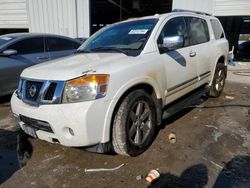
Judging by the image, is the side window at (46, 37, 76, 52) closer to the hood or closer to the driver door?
the hood

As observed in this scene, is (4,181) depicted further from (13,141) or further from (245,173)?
(245,173)

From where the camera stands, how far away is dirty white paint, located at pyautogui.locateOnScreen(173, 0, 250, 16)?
9202 mm

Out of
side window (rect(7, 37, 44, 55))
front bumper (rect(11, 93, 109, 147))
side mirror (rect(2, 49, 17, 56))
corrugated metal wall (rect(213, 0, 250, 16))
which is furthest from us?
corrugated metal wall (rect(213, 0, 250, 16))

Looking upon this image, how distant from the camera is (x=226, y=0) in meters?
9.32

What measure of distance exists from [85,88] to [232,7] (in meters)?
8.37

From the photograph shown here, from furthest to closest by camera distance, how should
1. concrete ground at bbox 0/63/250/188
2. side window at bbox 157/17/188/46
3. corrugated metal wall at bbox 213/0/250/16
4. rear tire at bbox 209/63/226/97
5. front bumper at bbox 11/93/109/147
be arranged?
corrugated metal wall at bbox 213/0/250/16, rear tire at bbox 209/63/226/97, side window at bbox 157/17/188/46, concrete ground at bbox 0/63/250/188, front bumper at bbox 11/93/109/147

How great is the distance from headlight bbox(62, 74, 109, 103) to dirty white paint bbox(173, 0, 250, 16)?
→ 816cm

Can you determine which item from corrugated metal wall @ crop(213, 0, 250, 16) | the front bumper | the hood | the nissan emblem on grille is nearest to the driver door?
the hood

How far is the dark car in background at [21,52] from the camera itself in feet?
18.7

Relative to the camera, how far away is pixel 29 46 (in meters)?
6.25

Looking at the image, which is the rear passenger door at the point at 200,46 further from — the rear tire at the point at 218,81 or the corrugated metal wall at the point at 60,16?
the corrugated metal wall at the point at 60,16

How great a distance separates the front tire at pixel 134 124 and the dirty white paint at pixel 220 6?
7419 mm

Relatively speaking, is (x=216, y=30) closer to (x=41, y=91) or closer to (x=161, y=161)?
(x=161, y=161)

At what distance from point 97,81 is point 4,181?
5.02 ft
